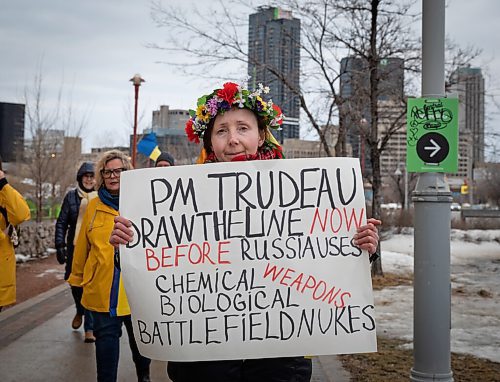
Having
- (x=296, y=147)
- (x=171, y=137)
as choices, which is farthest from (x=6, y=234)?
(x=171, y=137)

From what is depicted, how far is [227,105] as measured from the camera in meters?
2.83

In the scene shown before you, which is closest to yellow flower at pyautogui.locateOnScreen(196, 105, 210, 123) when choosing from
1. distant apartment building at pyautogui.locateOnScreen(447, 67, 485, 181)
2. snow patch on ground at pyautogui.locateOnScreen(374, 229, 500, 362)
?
snow patch on ground at pyautogui.locateOnScreen(374, 229, 500, 362)

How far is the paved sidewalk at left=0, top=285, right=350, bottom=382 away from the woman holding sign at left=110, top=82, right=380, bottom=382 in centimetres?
323

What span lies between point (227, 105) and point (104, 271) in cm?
234

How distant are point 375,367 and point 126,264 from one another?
3992 mm

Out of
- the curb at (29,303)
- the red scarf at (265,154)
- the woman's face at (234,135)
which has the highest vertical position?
the woman's face at (234,135)

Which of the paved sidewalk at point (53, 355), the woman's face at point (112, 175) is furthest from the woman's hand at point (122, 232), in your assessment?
the paved sidewalk at point (53, 355)

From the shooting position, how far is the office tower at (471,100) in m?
13.0

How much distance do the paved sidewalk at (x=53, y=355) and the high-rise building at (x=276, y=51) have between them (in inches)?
240

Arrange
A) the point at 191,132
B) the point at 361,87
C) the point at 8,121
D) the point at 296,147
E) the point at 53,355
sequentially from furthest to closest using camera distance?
the point at 8,121, the point at 296,147, the point at 361,87, the point at 53,355, the point at 191,132

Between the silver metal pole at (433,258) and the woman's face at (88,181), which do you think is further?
the woman's face at (88,181)

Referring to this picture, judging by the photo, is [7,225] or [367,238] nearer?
[367,238]

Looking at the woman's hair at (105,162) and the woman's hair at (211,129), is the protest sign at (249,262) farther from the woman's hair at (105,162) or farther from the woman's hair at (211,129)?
the woman's hair at (105,162)

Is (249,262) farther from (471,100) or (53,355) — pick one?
(471,100)
